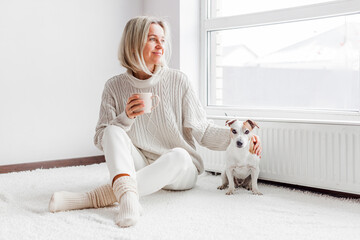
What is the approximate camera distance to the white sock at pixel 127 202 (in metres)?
1.48

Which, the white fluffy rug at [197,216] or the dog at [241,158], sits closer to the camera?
the white fluffy rug at [197,216]

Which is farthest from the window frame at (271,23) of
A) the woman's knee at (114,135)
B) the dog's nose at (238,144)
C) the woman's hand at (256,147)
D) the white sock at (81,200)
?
the white sock at (81,200)

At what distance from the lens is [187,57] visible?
2.85 metres

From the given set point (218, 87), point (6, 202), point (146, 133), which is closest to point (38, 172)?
point (6, 202)

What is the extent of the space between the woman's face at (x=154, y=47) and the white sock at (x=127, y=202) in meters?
0.66

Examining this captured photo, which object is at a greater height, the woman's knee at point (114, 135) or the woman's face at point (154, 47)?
the woman's face at point (154, 47)

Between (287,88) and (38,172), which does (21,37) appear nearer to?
(38,172)

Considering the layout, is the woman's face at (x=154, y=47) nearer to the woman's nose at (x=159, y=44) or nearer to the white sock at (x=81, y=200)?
the woman's nose at (x=159, y=44)

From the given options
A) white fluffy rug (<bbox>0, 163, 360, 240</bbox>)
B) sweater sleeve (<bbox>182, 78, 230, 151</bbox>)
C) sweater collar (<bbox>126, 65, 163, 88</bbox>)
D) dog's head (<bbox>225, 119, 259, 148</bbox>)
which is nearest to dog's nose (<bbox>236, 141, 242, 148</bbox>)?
dog's head (<bbox>225, 119, 259, 148</bbox>)

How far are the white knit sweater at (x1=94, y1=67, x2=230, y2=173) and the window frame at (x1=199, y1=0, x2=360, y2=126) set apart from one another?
436 mm

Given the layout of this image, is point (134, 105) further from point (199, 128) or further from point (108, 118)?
point (199, 128)

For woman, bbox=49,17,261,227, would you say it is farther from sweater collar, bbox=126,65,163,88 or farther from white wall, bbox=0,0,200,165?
white wall, bbox=0,0,200,165

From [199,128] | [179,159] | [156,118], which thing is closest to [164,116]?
[156,118]

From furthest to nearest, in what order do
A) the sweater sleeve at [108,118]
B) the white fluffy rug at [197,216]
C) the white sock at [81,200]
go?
the sweater sleeve at [108,118] < the white sock at [81,200] < the white fluffy rug at [197,216]
